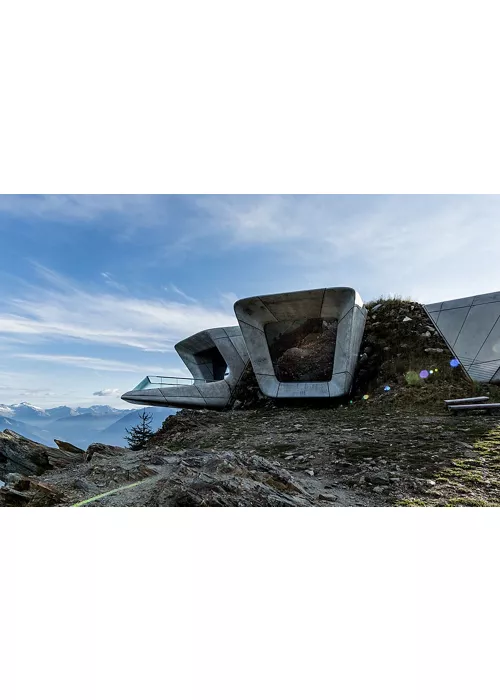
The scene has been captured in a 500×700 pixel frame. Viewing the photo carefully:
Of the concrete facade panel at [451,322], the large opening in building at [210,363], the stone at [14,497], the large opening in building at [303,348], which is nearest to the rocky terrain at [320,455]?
the stone at [14,497]

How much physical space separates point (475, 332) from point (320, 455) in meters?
8.56

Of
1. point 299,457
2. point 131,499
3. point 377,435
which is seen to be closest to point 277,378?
point 377,435

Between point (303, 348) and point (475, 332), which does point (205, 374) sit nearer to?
point (303, 348)

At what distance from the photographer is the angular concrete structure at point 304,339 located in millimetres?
12820

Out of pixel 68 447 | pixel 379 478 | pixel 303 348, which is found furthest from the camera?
pixel 303 348

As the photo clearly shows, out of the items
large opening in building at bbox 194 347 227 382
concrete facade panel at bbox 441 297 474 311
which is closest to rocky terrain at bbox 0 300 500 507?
concrete facade panel at bbox 441 297 474 311

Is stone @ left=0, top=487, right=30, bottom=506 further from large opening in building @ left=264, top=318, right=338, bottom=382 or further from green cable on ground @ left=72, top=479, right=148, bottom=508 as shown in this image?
large opening in building @ left=264, top=318, right=338, bottom=382

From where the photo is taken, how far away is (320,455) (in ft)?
22.1

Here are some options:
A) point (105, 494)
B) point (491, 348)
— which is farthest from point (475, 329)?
point (105, 494)

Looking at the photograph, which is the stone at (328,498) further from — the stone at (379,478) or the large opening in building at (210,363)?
the large opening in building at (210,363)

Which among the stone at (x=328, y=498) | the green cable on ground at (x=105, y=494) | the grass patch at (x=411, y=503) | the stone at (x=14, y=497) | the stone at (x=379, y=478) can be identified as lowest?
the stone at (x=14, y=497)

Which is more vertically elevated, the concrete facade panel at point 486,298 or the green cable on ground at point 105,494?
the concrete facade panel at point 486,298

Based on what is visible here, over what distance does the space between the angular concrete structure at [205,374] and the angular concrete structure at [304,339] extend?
11.9ft

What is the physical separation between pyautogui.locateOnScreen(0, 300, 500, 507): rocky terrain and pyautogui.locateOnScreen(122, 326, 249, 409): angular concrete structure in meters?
3.39
